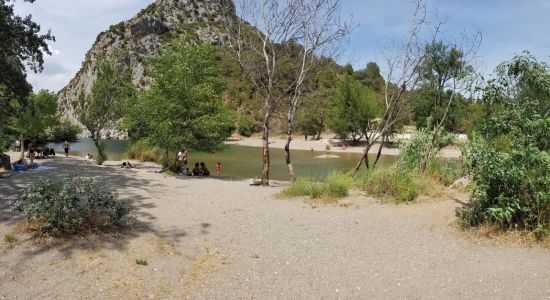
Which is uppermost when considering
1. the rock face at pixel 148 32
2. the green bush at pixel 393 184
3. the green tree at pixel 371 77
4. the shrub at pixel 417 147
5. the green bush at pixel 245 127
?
the rock face at pixel 148 32

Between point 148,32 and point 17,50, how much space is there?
12354cm

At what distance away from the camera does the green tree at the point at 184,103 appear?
24.1m

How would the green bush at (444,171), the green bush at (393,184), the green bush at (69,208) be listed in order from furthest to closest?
1. the green bush at (444,171)
2. the green bush at (393,184)
3. the green bush at (69,208)

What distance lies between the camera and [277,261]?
882 cm

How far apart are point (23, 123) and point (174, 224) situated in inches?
1041

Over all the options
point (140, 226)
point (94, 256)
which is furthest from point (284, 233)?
point (94, 256)

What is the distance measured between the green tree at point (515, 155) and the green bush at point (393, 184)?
2961mm

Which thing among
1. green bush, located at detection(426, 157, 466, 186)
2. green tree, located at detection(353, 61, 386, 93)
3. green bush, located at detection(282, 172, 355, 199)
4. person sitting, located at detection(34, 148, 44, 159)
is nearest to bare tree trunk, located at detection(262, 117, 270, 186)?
green bush, located at detection(282, 172, 355, 199)

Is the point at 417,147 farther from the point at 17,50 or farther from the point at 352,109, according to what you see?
the point at 352,109

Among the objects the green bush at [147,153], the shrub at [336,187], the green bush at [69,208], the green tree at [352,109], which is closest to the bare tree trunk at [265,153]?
the shrub at [336,187]

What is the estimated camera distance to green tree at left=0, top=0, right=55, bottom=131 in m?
17.2

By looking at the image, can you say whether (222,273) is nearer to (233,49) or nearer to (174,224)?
(174,224)

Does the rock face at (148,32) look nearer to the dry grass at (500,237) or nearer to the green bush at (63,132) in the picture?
the green bush at (63,132)

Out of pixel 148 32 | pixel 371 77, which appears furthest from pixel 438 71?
pixel 148 32
